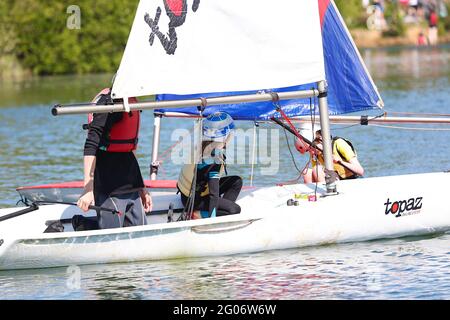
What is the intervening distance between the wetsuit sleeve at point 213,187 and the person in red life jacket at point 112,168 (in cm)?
62

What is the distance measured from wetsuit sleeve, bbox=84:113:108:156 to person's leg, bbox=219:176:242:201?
1485 millimetres

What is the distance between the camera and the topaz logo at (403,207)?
1077 cm

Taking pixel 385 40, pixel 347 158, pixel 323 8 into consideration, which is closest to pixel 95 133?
pixel 347 158

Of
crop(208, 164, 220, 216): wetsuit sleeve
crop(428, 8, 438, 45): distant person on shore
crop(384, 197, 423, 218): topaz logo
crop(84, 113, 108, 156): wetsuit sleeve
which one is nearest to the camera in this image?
crop(84, 113, 108, 156): wetsuit sleeve

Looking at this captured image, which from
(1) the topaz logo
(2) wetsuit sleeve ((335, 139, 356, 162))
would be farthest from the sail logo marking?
(1) the topaz logo

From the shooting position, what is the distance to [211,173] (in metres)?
10.4

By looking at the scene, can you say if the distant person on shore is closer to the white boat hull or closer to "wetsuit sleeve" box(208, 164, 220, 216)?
the white boat hull

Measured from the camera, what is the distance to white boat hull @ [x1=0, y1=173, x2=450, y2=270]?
10016 mm

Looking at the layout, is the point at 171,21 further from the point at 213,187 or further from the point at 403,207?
the point at 403,207

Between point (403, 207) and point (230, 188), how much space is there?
1.63 meters
